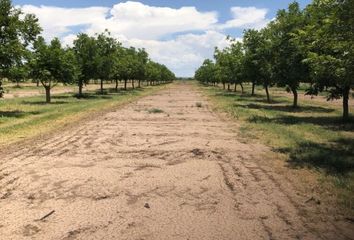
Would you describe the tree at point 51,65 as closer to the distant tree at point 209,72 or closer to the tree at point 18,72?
the tree at point 18,72

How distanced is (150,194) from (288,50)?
67.5 ft

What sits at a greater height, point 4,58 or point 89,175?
point 4,58

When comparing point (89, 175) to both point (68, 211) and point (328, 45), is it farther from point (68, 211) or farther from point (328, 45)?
point (328, 45)

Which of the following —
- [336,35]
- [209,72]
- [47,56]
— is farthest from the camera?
[209,72]

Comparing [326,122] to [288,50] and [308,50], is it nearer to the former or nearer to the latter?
[308,50]

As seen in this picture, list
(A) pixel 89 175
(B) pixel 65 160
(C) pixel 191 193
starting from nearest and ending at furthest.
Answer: (C) pixel 191 193 < (A) pixel 89 175 < (B) pixel 65 160

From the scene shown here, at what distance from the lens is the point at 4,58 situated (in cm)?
2573

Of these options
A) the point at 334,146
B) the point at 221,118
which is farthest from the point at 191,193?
the point at 221,118

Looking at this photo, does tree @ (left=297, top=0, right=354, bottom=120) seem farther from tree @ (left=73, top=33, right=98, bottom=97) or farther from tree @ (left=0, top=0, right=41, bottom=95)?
tree @ (left=73, top=33, right=98, bottom=97)

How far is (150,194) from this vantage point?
940cm

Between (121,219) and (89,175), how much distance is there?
3.44 m

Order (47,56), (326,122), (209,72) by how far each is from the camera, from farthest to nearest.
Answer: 1. (209,72)
2. (47,56)
3. (326,122)

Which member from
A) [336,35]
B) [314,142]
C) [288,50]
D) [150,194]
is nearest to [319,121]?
[288,50]

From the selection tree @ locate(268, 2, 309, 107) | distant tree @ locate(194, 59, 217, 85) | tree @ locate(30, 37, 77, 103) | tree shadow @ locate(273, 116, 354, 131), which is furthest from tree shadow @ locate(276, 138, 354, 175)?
distant tree @ locate(194, 59, 217, 85)
